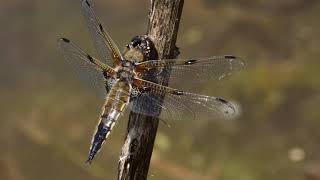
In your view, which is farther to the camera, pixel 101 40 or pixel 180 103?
pixel 101 40

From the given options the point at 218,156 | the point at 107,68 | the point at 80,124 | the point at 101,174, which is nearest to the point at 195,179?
the point at 218,156

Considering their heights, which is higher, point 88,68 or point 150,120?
point 88,68

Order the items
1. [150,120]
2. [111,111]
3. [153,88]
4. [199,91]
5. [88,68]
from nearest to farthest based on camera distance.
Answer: [150,120] < [153,88] < [111,111] < [88,68] < [199,91]

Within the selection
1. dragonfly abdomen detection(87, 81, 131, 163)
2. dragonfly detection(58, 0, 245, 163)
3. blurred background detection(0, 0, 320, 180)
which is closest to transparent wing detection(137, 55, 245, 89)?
dragonfly detection(58, 0, 245, 163)

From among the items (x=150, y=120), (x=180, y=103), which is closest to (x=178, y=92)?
(x=180, y=103)

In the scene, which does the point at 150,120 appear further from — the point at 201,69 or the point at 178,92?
the point at 201,69

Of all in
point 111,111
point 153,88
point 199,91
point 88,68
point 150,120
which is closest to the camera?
point 150,120
